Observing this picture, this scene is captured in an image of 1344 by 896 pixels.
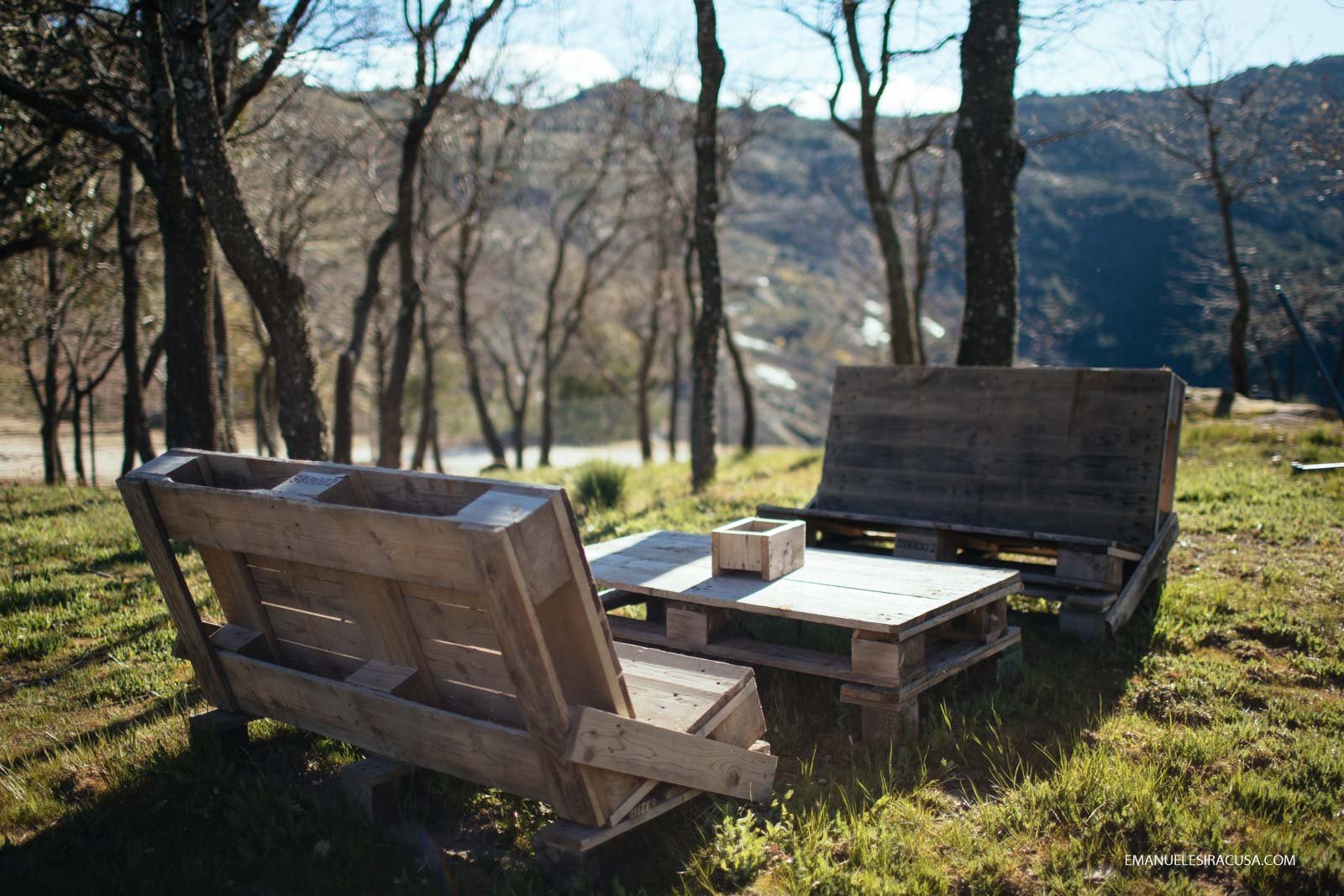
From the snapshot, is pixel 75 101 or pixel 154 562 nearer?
pixel 154 562

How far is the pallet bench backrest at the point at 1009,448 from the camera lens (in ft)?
18.4

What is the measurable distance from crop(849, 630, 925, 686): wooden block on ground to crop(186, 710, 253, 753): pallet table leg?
2.52m

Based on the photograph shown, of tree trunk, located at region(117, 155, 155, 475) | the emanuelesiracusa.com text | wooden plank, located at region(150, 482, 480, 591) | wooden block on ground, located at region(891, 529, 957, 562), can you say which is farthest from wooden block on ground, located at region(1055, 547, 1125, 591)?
tree trunk, located at region(117, 155, 155, 475)

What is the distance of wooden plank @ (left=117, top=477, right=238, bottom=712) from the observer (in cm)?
316

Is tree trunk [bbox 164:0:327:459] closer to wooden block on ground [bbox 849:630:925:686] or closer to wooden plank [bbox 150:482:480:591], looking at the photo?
wooden plank [bbox 150:482:480:591]

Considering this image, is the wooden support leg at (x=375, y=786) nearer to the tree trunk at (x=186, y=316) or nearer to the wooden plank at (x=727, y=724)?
the wooden plank at (x=727, y=724)

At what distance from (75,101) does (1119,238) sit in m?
61.3

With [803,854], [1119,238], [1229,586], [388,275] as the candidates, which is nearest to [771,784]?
[803,854]

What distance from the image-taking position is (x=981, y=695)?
412cm

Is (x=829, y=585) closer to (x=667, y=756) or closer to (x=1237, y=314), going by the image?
(x=667, y=756)

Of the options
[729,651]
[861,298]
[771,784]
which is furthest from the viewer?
[861,298]

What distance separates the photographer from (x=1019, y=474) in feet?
19.5

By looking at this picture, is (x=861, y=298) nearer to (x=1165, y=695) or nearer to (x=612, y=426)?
(x=612, y=426)


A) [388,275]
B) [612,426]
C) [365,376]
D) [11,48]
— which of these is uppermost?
[11,48]
